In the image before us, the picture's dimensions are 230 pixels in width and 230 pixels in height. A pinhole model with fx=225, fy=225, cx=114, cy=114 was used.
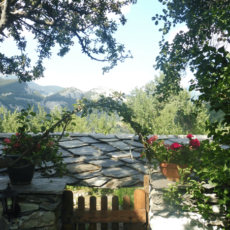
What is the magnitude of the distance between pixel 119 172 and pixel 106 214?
25.6 inches

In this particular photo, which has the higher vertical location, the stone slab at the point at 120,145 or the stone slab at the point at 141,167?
the stone slab at the point at 120,145

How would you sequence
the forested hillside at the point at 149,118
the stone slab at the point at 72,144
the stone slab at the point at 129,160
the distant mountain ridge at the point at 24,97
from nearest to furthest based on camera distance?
the stone slab at the point at 129,160 → the stone slab at the point at 72,144 → the forested hillside at the point at 149,118 → the distant mountain ridge at the point at 24,97

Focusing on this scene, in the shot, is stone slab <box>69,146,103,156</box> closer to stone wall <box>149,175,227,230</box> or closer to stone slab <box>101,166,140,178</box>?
stone slab <box>101,166,140,178</box>

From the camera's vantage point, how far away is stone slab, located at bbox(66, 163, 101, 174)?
3335 mm

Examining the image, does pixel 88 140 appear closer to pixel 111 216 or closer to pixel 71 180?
pixel 71 180

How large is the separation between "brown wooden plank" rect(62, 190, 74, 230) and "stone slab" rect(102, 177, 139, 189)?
0.50 m

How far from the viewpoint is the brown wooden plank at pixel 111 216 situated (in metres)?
2.87

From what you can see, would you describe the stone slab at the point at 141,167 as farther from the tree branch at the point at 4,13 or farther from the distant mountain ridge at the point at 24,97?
the distant mountain ridge at the point at 24,97

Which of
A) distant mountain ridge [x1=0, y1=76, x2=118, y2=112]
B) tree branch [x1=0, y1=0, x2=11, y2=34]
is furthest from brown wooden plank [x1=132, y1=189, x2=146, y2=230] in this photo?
distant mountain ridge [x1=0, y1=76, x2=118, y2=112]

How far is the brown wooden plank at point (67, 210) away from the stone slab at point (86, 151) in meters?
0.99

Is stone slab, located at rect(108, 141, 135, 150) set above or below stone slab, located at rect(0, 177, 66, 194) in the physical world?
above

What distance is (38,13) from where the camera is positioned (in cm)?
471

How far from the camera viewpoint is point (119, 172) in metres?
3.36

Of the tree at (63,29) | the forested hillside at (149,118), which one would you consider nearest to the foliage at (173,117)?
the forested hillside at (149,118)
